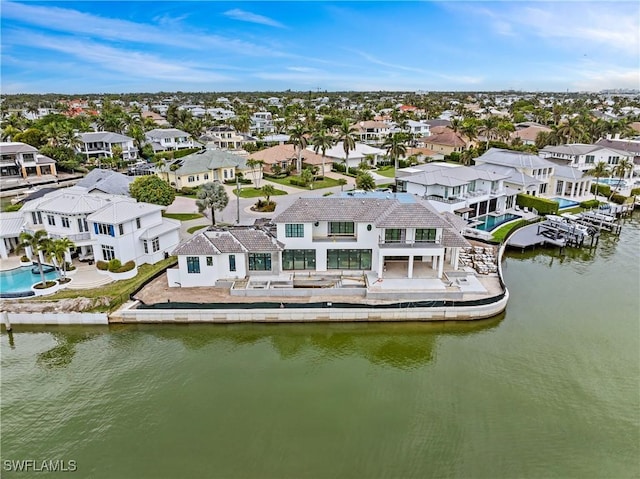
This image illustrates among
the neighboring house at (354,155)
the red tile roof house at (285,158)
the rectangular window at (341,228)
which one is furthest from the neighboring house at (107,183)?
the neighboring house at (354,155)

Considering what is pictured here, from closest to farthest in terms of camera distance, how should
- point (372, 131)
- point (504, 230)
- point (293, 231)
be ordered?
point (293, 231) < point (504, 230) < point (372, 131)

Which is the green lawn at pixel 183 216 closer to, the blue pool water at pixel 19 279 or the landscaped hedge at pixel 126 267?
the landscaped hedge at pixel 126 267

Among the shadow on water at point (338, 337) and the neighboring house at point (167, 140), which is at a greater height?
the neighboring house at point (167, 140)

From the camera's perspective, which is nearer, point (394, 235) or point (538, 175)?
point (394, 235)

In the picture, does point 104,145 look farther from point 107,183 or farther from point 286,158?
point 107,183

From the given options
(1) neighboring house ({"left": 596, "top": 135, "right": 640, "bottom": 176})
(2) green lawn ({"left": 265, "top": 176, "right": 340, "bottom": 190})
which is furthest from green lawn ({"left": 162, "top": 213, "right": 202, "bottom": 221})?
(1) neighboring house ({"left": 596, "top": 135, "right": 640, "bottom": 176})

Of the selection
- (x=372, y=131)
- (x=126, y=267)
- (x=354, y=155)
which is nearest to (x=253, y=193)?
(x=354, y=155)

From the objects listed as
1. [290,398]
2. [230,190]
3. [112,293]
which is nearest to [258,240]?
[112,293]
